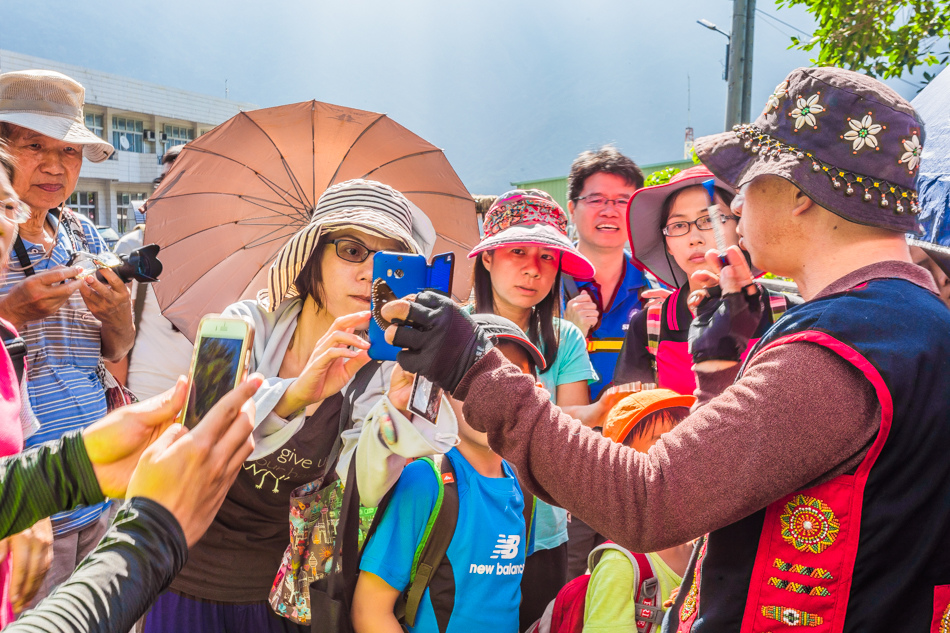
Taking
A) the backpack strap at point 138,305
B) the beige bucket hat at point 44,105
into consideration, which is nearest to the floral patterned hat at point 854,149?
the beige bucket hat at point 44,105

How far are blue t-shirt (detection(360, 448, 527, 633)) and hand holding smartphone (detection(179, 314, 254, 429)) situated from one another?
902 mm

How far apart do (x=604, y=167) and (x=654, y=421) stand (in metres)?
1.97

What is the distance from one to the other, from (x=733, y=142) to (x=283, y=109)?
6.81 ft

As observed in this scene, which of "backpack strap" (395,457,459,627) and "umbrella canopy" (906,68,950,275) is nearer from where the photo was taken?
"umbrella canopy" (906,68,950,275)

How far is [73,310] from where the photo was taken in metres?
2.56

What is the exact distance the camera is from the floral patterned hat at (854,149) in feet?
4.07

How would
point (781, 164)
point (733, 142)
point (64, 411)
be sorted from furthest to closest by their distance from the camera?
point (64, 411) → point (733, 142) → point (781, 164)

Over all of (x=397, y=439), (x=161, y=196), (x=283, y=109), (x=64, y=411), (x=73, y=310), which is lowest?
(x=64, y=411)

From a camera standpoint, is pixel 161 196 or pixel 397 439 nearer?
pixel 397 439

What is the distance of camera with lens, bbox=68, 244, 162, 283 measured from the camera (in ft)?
7.97

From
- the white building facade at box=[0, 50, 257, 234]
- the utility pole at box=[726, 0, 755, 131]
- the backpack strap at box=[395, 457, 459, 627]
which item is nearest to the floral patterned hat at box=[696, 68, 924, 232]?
the backpack strap at box=[395, 457, 459, 627]

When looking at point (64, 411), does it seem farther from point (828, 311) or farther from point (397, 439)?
point (828, 311)

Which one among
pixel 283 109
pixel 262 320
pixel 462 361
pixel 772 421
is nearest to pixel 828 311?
pixel 772 421

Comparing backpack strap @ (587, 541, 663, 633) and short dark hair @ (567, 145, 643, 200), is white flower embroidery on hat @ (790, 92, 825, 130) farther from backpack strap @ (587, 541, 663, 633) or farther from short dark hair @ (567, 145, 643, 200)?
short dark hair @ (567, 145, 643, 200)
